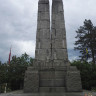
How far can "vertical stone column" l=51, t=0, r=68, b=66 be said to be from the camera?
10.7 metres

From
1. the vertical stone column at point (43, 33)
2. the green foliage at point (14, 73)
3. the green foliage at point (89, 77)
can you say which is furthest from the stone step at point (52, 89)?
the green foliage at point (14, 73)

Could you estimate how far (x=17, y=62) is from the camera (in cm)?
1805

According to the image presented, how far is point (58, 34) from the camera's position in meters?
11.5

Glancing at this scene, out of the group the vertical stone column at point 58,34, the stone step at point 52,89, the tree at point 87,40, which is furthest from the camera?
the tree at point 87,40

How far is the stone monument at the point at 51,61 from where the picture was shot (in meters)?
8.80

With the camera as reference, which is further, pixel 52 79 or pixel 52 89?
pixel 52 79

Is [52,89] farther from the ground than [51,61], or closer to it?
closer to it

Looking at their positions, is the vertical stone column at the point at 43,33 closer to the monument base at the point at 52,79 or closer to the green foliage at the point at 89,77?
the monument base at the point at 52,79

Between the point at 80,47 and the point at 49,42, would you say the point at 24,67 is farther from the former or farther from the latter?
the point at 80,47

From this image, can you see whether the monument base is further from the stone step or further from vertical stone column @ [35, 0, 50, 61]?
vertical stone column @ [35, 0, 50, 61]

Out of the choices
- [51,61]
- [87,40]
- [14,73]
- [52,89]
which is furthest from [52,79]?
[87,40]

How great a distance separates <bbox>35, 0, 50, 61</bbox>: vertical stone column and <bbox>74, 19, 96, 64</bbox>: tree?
1586 centimetres

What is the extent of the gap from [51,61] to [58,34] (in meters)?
3.06

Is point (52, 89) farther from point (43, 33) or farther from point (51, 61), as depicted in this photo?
point (43, 33)
